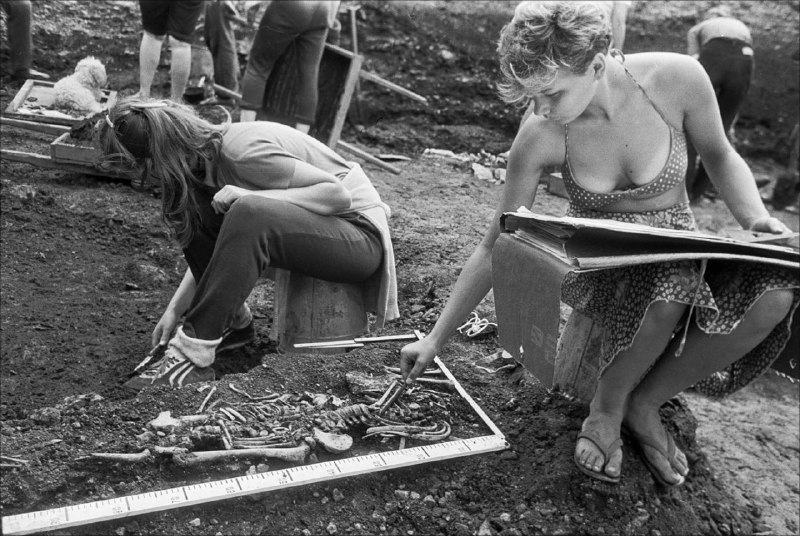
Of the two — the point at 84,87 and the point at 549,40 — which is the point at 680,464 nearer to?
the point at 549,40

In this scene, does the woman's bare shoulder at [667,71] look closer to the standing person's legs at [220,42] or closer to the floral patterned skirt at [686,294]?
the floral patterned skirt at [686,294]

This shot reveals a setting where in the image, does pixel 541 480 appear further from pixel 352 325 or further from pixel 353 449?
pixel 352 325

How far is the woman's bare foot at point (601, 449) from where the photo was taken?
105 inches

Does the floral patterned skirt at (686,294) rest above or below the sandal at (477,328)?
above

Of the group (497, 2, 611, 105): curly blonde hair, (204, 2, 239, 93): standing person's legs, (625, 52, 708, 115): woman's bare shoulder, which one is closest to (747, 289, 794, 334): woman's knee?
(625, 52, 708, 115): woman's bare shoulder

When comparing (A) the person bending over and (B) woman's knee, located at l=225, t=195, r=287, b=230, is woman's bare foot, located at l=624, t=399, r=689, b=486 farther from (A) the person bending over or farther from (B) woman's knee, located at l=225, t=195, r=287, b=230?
(B) woman's knee, located at l=225, t=195, r=287, b=230

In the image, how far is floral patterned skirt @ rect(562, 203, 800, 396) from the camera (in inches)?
93.4

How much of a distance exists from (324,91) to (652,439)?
4538mm

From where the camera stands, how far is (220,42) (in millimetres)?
6730

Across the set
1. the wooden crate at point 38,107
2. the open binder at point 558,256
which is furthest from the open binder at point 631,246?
the wooden crate at point 38,107

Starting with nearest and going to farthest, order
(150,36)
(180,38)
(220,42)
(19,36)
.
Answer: (19,36)
(150,36)
(180,38)
(220,42)

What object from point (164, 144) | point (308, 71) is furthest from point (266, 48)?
point (164, 144)

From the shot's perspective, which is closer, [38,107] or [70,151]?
[38,107]

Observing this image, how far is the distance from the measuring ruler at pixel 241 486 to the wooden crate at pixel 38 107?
316 cm
